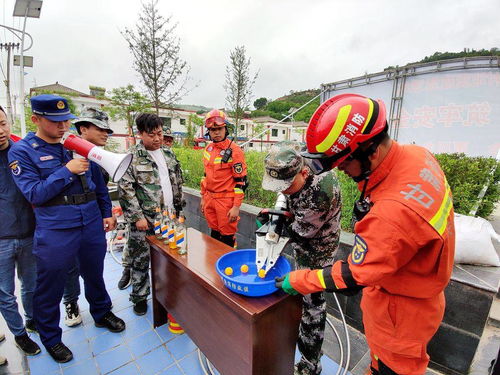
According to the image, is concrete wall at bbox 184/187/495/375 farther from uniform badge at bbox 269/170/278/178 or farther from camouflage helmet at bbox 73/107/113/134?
camouflage helmet at bbox 73/107/113/134

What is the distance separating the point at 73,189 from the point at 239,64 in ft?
37.7

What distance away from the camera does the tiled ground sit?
2027 millimetres

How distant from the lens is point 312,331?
186 centimetres

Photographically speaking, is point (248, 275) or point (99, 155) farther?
point (99, 155)

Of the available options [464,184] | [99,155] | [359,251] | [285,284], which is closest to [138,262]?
[99,155]

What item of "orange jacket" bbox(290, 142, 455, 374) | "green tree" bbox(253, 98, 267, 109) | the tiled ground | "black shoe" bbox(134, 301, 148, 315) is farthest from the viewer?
"green tree" bbox(253, 98, 267, 109)

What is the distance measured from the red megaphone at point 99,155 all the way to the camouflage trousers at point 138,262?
3.29 feet

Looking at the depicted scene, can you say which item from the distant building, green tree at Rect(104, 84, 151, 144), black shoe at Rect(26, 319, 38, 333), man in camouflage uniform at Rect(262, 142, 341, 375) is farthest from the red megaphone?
the distant building

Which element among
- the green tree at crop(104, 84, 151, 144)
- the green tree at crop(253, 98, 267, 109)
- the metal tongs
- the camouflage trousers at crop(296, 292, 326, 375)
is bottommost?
the camouflage trousers at crop(296, 292, 326, 375)

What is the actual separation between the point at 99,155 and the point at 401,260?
6.65 ft

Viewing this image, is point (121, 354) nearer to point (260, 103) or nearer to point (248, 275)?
point (248, 275)

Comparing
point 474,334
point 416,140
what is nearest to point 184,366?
point 474,334

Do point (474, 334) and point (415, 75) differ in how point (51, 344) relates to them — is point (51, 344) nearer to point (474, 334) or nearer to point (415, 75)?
point (474, 334)

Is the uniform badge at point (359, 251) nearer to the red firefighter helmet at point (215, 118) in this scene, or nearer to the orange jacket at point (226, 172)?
the orange jacket at point (226, 172)
